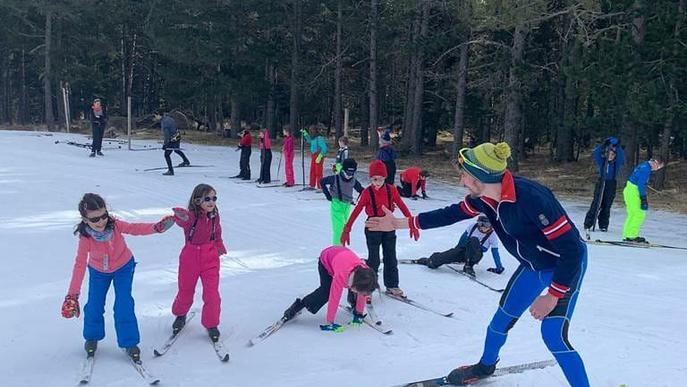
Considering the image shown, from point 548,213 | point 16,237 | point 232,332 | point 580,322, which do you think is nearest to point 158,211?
point 16,237

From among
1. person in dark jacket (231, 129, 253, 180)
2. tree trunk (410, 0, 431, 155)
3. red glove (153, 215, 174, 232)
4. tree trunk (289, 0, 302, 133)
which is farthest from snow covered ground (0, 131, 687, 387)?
tree trunk (289, 0, 302, 133)

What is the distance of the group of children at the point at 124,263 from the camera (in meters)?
4.72

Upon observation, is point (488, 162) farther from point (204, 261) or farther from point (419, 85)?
point (419, 85)

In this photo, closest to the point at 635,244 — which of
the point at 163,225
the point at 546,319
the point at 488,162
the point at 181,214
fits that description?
the point at 546,319

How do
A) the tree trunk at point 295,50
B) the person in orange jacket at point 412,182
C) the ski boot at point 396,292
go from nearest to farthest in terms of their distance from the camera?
the ski boot at point 396,292 → the person in orange jacket at point 412,182 → the tree trunk at point 295,50

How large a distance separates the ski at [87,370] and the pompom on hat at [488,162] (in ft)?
10.7

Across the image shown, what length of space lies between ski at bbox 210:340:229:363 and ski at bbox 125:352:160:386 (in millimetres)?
595

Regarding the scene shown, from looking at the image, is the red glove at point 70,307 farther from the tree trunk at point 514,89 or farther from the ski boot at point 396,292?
the tree trunk at point 514,89

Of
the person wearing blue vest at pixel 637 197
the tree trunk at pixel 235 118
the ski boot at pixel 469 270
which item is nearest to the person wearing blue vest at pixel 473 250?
the ski boot at pixel 469 270

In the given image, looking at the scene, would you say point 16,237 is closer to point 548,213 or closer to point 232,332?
point 232,332

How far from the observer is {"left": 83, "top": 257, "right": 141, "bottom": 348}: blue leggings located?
16.0 feet

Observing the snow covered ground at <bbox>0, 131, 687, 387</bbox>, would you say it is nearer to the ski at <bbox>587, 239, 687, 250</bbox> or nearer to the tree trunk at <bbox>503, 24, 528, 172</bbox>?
the ski at <bbox>587, 239, 687, 250</bbox>

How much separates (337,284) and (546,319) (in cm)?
206

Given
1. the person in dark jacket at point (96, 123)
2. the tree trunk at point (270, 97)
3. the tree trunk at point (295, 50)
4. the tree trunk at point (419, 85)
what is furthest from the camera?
the tree trunk at point (270, 97)
